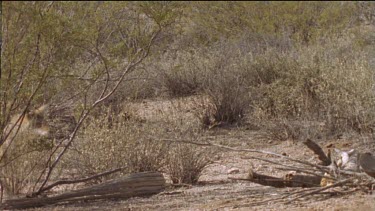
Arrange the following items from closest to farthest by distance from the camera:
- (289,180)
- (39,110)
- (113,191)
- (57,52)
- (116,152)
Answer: (57,52) → (289,180) → (113,191) → (39,110) → (116,152)

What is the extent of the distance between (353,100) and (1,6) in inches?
215

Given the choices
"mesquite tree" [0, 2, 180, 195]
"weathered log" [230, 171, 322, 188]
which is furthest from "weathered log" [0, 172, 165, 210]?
"weathered log" [230, 171, 322, 188]

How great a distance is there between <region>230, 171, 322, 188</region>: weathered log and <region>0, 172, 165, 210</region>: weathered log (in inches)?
37.4

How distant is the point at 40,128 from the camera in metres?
8.72

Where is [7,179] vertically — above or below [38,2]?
below

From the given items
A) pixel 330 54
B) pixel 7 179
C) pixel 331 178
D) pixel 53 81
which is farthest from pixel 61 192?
pixel 330 54

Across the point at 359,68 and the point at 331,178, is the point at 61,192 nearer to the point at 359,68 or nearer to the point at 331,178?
the point at 331,178

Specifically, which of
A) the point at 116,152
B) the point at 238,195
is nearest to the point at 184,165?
the point at 116,152

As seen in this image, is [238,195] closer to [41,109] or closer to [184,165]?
[184,165]

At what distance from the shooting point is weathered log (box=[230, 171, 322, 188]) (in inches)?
290

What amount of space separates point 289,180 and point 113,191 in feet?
5.35

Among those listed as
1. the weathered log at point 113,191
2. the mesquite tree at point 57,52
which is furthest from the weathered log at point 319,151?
the mesquite tree at point 57,52

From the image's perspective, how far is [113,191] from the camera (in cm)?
796

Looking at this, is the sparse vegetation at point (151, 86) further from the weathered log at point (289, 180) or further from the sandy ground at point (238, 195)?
the weathered log at point (289, 180)
